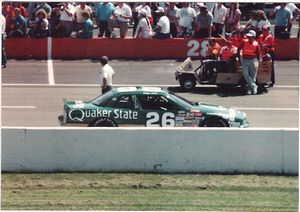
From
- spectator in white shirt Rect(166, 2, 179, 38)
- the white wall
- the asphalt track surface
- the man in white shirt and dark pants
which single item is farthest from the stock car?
spectator in white shirt Rect(166, 2, 179, 38)

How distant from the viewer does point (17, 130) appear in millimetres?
12086

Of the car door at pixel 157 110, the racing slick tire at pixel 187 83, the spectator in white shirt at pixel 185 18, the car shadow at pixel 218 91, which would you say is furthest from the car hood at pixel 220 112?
the spectator in white shirt at pixel 185 18

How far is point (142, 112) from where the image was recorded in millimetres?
14633

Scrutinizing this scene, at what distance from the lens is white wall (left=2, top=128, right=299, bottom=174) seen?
39.8 ft

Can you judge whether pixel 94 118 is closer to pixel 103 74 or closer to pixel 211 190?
pixel 103 74

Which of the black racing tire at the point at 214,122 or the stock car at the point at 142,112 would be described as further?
the black racing tire at the point at 214,122

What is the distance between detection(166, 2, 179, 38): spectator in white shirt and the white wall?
42.7ft

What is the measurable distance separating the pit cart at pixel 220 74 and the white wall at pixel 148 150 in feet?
26.1

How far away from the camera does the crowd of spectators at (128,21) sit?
79.3 feet

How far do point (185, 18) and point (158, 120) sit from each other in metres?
10.3

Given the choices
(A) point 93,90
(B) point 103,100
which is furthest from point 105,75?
(A) point 93,90

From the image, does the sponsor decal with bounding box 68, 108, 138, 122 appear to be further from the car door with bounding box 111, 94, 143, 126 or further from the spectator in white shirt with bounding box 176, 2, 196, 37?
the spectator in white shirt with bounding box 176, 2, 196, 37

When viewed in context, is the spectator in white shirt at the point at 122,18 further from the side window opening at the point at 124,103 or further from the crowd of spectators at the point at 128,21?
the side window opening at the point at 124,103

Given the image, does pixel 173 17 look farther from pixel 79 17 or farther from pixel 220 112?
pixel 220 112
